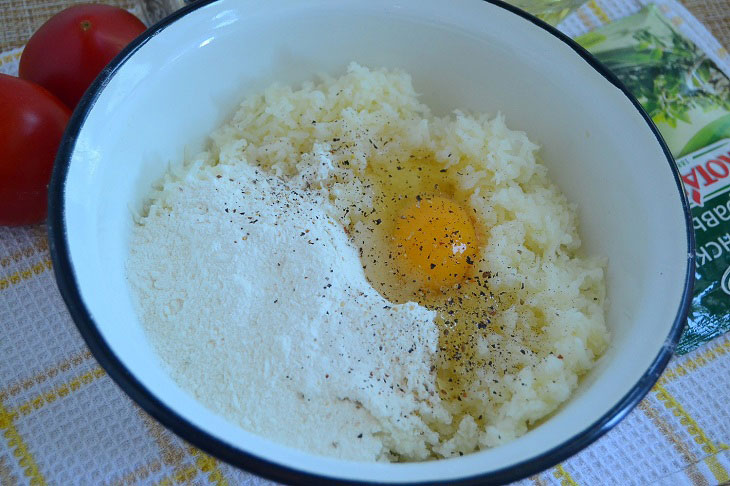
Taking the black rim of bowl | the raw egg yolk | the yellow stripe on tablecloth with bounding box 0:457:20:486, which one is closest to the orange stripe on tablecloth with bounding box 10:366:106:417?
the yellow stripe on tablecloth with bounding box 0:457:20:486

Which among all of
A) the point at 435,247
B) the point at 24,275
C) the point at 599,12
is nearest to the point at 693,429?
the point at 435,247

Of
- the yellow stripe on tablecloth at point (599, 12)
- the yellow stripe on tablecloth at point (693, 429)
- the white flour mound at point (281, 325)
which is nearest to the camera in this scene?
the white flour mound at point (281, 325)

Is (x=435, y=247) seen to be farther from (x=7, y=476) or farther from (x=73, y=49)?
(x=73, y=49)

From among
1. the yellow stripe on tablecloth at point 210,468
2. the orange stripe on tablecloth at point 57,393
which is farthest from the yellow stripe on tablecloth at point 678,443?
the orange stripe on tablecloth at point 57,393

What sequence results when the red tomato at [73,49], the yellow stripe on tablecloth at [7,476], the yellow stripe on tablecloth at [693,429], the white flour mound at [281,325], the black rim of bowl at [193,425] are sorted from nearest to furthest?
the black rim of bowl at [193,425] → the white flour mound at [281,325] → the yellow stripe on tablecloth at [7,476] → the yellow stripe on tablecloth at [693,429] → the red tomato at [73,49]

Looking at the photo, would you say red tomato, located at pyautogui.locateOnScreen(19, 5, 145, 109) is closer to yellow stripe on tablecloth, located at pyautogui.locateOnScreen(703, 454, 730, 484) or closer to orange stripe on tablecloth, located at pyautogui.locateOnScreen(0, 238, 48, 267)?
orange stripe on tablecloth, located at pyautogui.locateOnScreen(0, 238, 48, 267)

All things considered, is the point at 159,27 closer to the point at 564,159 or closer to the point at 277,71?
the point at 277,71

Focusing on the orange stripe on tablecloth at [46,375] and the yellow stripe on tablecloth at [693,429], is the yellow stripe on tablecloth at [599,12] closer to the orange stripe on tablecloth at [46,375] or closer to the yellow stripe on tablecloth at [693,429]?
the yellow stripe on tablecloth at [693,429]
